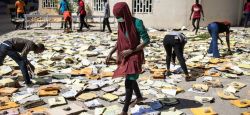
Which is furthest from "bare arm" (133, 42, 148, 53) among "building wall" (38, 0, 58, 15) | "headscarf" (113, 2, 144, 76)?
"building wall" (38, 0, 58, 15)

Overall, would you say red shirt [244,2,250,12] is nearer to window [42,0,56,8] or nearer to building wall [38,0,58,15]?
building wall [38,0,58,15]

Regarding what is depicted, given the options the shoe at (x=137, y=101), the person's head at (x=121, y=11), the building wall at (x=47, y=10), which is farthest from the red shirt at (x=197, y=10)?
the person's head at (x=121, y=11)

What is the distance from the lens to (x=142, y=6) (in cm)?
1931

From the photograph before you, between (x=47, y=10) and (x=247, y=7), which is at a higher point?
(x=247, y=7)

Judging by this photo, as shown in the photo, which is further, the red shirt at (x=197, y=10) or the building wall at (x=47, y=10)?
the building wall at (x=47, y=10)

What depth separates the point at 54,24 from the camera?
69.1 feet

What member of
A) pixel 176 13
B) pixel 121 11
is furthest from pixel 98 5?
pixel 121 11

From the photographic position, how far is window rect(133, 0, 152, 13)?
758 inches

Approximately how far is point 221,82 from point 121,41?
3.37 metres

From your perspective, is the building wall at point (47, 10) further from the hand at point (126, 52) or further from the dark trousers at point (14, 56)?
the hand at point (126, 52)

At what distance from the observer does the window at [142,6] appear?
1927 centimetres

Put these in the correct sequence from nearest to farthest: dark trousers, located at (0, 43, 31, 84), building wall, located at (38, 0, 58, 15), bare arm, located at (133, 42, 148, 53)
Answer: bare arm, located at (133, 42, 148, 53), dark trousers, located at (0, 43, 31, 84), building wall, located at (38, 0, 58, 15)

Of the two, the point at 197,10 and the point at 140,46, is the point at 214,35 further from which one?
the point at 197,10

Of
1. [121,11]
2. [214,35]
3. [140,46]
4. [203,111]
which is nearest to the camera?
[121,11]
